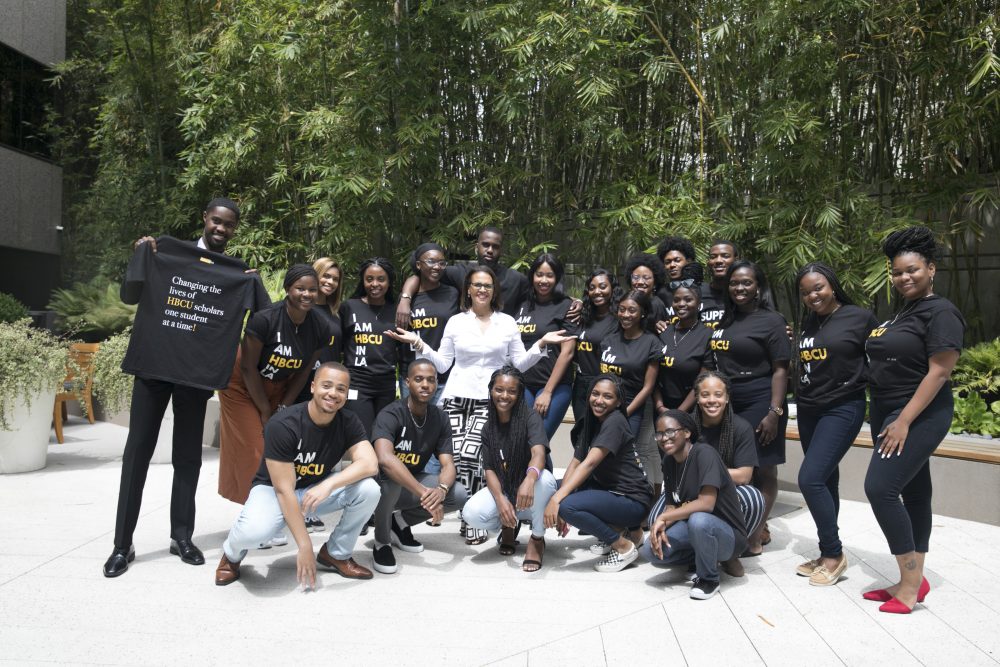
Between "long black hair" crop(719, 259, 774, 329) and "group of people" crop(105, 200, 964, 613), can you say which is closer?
"group of people" crop(105, 200, 964, 613)

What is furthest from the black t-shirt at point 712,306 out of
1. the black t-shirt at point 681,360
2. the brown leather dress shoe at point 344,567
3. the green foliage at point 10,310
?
the green foliage at point 10,310

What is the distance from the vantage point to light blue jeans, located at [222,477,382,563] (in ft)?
10.1

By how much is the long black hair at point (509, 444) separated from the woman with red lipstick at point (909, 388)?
52.7 inches

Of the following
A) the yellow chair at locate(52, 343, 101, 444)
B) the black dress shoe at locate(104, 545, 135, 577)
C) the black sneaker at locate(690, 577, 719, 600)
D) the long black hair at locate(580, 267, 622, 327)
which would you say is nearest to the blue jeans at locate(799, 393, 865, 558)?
the black sneaker at locate(690, 577, 719, 600)

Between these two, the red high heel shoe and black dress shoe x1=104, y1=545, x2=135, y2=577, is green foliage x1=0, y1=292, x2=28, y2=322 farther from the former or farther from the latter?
the red high heel shoe

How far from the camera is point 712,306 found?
4184mm

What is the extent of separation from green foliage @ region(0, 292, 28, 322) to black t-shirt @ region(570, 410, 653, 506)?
8.18 m

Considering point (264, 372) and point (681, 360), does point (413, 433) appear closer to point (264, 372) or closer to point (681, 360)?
point (264, 372)

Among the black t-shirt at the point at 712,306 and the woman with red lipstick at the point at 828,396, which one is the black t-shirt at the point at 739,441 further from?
the black t-shirt at the point at 712,306

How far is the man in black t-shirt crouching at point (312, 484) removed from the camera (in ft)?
10.1

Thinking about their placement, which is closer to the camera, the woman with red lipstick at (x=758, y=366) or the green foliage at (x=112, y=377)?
the woman with red lipstick at (x=758, y=366)

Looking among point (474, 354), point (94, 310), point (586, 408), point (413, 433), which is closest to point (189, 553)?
point (413, 433)

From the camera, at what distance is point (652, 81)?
6406 millimetres

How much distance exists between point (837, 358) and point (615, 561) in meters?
1.19
